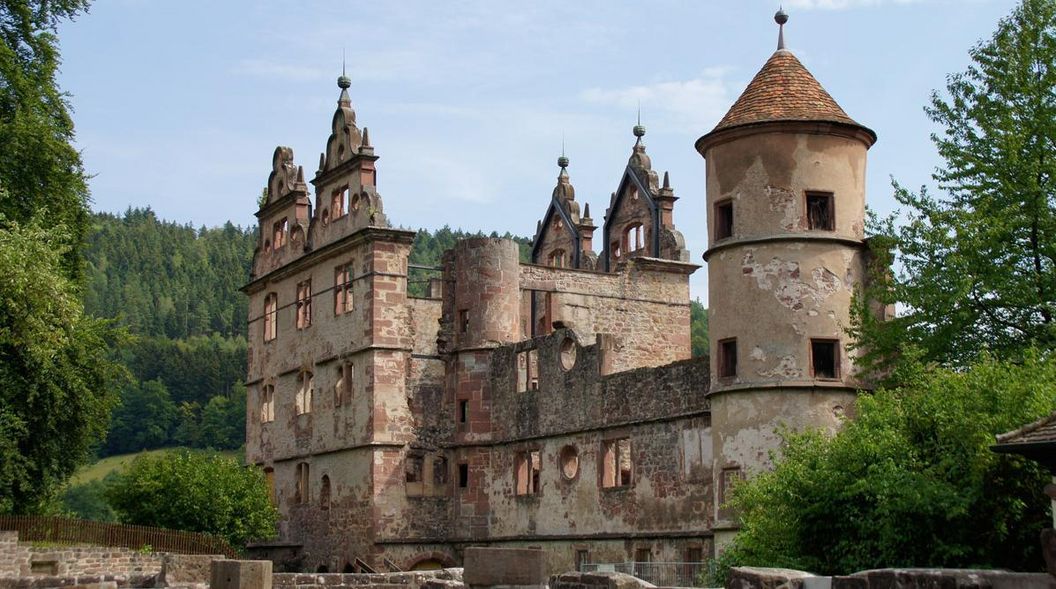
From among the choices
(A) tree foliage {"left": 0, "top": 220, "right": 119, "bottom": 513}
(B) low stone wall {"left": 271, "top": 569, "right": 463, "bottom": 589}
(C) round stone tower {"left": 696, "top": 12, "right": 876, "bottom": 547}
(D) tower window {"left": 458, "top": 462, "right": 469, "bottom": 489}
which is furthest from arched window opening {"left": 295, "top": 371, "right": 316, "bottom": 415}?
(B) low stone wall {"left": 271, "top": 569, "right": 463, "bottom": 589}

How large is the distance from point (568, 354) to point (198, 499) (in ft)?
34.9

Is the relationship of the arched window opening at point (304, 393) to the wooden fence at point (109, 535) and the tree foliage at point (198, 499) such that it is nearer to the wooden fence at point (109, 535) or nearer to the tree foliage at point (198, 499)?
the tree foliage at point (198, 499)

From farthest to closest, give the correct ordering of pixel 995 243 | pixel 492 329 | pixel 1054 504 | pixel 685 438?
pixel 492 329, pixel 685 438, pixel 995 243, pixel 1054 504

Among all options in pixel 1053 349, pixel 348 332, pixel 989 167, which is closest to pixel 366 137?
pixel 348 332

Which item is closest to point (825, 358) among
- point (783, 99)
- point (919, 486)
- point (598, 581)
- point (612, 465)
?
point (783, 99)

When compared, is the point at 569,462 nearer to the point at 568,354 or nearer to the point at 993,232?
the point at 568,354

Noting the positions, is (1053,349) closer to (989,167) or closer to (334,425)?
(989,167)

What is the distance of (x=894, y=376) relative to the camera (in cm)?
2556

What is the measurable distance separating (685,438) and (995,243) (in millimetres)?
8215

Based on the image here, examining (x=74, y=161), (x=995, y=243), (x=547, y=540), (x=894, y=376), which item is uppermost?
(x=74, y=161)

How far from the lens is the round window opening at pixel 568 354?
3622cm

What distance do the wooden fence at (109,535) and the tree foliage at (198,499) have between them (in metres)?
1.33

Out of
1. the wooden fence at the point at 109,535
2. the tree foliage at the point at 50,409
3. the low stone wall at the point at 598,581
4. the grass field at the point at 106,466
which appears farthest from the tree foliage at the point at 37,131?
the grass field at the point at 106,466

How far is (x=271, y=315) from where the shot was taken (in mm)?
45312
